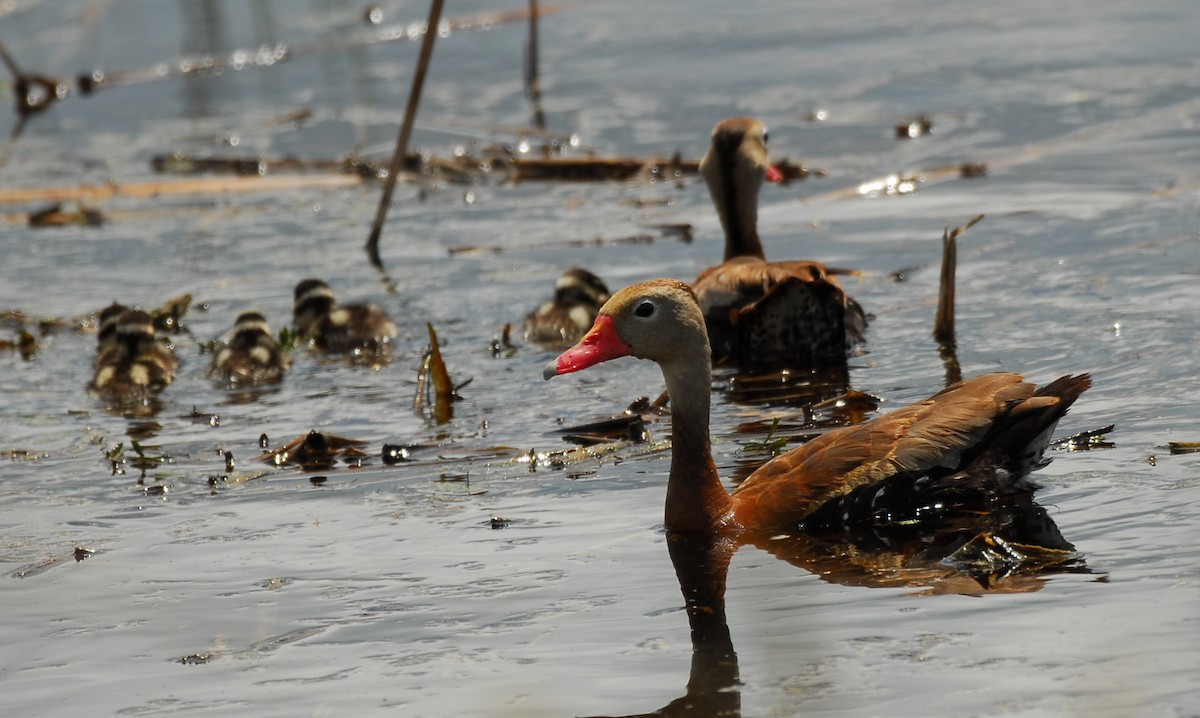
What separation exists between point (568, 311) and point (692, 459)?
3523 millimetres

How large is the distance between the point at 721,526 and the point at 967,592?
117 cm

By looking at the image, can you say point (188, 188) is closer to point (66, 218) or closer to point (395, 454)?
point (66, 218)

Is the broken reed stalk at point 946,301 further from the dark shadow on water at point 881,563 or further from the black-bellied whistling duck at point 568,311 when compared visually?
the dark shadow on water at point 881,563

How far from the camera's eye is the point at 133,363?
9555 mm

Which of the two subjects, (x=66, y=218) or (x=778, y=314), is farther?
(x=66, y=218)

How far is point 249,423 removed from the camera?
8.66m

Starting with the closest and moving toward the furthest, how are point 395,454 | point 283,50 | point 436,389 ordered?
point 395,454 < point 436,389 < point 283,50

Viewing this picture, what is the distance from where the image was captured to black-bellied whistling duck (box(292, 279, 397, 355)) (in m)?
10.2

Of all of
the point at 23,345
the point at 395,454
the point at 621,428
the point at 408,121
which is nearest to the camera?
the point at 395,454

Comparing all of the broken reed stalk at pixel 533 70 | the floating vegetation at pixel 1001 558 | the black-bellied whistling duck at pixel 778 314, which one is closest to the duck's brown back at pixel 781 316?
the black-bellied whistling duck at pixel 778 314

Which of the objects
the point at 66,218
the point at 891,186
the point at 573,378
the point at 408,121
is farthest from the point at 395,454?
the point at 66,218

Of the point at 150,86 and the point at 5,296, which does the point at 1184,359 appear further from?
the point at 150,86

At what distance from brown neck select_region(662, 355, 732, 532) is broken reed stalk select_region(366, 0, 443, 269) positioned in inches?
155

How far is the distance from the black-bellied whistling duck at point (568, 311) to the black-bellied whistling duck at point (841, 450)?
3.01 meters
